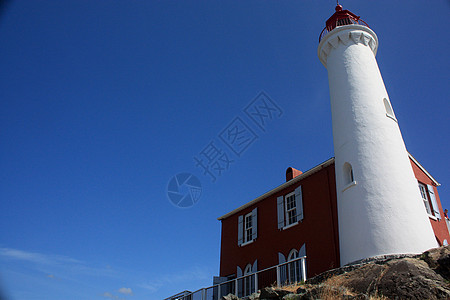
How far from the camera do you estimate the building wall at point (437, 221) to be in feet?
54.4

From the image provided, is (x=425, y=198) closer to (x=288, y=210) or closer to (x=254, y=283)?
(x=288, y=210)

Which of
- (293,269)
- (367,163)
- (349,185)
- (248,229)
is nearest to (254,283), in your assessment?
(293,269)

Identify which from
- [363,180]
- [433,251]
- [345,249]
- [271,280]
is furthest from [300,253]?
[433,251]

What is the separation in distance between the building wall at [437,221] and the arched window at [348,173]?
14.5 feet

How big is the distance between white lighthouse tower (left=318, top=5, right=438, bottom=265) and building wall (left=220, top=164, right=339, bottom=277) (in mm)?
1014

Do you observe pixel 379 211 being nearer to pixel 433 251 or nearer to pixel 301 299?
pixel 433 251

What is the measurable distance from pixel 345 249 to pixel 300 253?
312cm

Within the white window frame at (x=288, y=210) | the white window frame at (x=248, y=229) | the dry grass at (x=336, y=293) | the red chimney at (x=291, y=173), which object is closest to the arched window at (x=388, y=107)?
the white window frame at (x=288, y=210)

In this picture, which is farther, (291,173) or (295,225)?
(291,173)

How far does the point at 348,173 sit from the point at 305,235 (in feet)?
11.9

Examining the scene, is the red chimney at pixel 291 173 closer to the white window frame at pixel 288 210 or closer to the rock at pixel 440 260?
the white window frame at pixel 288 210

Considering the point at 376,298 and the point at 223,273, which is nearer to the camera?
the point at 376,298

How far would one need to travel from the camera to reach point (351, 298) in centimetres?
912

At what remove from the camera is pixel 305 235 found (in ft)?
56.7
